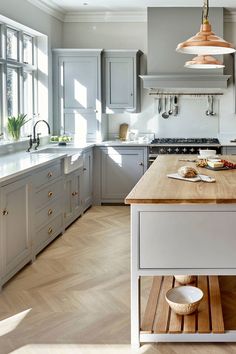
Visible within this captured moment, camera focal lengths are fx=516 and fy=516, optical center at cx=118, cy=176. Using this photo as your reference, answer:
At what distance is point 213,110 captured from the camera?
7473 mm

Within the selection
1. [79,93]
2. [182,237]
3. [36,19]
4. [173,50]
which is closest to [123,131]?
[79,93]

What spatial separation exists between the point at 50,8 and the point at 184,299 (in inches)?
192

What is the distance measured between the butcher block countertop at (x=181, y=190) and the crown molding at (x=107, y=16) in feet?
13.2

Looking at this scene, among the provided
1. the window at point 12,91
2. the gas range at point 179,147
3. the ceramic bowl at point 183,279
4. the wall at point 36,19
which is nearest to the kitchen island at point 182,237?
the ceramic bowl at point 183,279

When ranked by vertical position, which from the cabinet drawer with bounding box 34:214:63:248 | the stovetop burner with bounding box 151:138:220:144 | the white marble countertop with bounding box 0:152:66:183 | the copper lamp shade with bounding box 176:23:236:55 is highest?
the copper lamp shade with bounding box 176:23:236:55

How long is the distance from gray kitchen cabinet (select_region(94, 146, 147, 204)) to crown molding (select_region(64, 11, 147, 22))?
6.26 ft

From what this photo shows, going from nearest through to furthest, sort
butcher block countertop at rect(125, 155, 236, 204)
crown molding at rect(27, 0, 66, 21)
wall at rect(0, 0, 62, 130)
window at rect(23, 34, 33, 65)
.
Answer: butcher block countertop at rect(125, 155, 236, 204) < wall at rect(0, 0, 62, 130) < crown molding at rect(27, 0, 66, 21) < window at rect(23, 34, 33, 65)

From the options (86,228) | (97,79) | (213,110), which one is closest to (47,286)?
(86,228)

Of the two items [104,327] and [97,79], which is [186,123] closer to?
[97,79]

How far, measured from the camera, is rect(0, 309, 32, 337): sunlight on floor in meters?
3.16

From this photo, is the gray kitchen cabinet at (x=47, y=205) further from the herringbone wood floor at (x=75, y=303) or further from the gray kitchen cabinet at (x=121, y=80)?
the gray kitchen cabinet at (x=121, y=80)

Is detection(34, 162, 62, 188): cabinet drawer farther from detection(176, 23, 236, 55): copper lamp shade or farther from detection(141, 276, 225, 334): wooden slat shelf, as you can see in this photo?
detection(176, 23, 236, 55): copper lamp shade

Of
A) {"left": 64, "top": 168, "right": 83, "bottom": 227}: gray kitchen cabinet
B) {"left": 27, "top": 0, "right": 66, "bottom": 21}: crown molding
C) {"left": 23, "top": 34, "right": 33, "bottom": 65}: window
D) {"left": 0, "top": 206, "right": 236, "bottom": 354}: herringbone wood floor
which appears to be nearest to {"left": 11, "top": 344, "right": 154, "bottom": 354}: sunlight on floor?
{"left": 0, "top": 206, "right": 236, "bottom": 354}: herringbone wood floor

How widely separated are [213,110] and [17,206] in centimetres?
419
